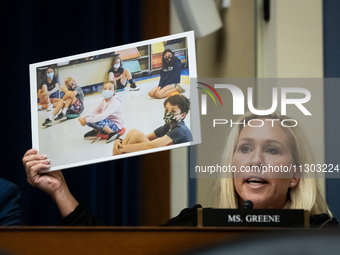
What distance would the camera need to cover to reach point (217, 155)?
64.1 inches

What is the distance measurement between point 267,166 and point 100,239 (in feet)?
2.41

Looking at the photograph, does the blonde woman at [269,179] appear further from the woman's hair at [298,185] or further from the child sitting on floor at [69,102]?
the child sitting on floor at [69,102]

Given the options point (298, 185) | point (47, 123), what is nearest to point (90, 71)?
point (47, 123)

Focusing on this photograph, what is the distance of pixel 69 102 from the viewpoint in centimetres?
108

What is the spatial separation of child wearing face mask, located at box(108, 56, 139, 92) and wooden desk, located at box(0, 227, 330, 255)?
0.58m

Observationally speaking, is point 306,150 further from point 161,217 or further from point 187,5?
point 187,5

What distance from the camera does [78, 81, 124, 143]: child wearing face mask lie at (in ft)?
3.45

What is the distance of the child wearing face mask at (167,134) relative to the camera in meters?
1.00

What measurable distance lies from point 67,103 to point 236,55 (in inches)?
42.5

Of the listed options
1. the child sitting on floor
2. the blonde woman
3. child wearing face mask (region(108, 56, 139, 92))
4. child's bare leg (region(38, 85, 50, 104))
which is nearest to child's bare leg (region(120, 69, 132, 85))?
child wearing face mask (region(108, 56, 139, 92))

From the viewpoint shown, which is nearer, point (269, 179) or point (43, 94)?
point (43, 94)

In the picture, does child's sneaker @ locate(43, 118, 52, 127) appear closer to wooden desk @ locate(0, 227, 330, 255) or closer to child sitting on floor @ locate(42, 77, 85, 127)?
child sitting on floor @ locate(42, 77, 85, 127)

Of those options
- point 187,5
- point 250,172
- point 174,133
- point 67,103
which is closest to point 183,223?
point 250,172

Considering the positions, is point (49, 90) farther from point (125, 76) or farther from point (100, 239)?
point (100, 239)
